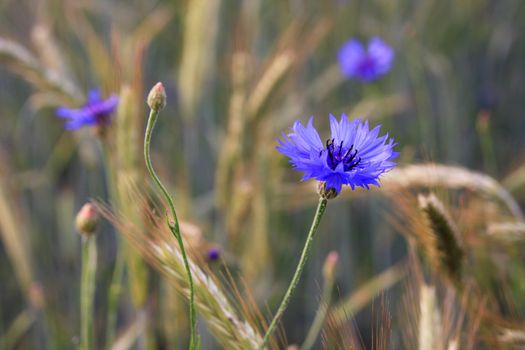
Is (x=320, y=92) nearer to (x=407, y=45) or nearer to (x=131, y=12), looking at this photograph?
(x=407, y=45)

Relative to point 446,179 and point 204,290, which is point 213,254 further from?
point 446,179

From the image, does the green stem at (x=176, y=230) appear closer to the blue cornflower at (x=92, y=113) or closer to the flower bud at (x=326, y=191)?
the flower bud at (x=326, y=191)

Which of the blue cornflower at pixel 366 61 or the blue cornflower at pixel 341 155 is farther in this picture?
the blue cornflower at pixel 366 61

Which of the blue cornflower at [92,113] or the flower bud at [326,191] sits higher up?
the blue cornflower at [92,113]

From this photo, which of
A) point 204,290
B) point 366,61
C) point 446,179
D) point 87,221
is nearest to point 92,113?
point 87,221

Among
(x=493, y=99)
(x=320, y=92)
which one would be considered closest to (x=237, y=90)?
(x=320, y=92)

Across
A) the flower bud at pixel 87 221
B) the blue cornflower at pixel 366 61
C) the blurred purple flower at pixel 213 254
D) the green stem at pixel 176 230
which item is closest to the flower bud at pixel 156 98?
the green stem at pixel 176 230
